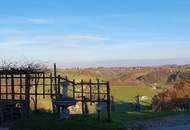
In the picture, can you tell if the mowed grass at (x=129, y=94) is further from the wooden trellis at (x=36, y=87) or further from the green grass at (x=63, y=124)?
the green grass at (x=63, y=124)

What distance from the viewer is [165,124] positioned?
29.3 meters

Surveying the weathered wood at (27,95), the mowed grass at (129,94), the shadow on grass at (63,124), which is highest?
the weathered wood at (27,95)

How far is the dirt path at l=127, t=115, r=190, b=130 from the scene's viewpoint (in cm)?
2712

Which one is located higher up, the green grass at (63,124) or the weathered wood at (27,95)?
the weathered wood at (27,95)

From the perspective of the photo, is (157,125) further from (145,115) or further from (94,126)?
(94,126)

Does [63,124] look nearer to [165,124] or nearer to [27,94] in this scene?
[27,94]

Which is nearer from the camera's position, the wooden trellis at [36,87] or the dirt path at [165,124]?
the wooden trellis at [36,87]

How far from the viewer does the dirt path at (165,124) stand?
89.0ft

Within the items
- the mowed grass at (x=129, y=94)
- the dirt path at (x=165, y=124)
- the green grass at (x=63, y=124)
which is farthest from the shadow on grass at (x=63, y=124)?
the mowed grass at (x=129, y=94)

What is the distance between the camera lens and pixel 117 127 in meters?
22.5

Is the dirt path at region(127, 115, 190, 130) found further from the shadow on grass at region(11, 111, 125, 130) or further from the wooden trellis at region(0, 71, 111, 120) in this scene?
the shadow on grass at region(11, 111, 125, 130)

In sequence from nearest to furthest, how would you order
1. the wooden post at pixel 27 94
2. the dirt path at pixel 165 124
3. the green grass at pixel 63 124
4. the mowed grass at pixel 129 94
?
the green grass at pixel 63 124, the wooden post at pixel 27 94, the dirt path at pixel 165 124, the mowed grass at pixel 129 94

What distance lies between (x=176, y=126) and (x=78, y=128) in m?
8.85

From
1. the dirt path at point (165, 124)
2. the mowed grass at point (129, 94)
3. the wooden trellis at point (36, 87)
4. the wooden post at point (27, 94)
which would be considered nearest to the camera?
the wooden post at point (27, 94)
